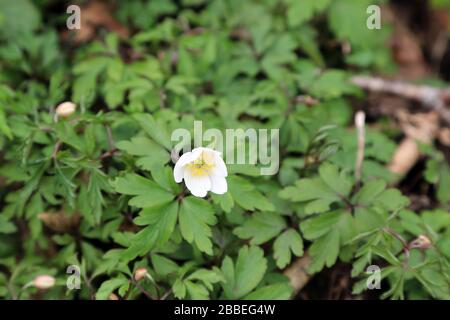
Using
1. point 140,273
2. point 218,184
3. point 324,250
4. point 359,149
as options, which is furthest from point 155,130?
point 359,149

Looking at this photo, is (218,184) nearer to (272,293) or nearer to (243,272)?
(243,272)

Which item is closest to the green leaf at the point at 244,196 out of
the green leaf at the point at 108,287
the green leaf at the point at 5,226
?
the green leaf at the point at 108,287

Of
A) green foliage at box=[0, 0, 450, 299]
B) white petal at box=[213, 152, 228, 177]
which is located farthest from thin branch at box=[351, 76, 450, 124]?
white petal at box=[213, 152, 228, 177]

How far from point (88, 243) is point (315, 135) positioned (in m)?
1.45

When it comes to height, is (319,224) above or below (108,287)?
above

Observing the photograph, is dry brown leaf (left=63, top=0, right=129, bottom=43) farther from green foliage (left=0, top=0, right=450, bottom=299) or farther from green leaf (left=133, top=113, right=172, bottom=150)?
green leaf (left=133, top=113, right=172, bottom=150)

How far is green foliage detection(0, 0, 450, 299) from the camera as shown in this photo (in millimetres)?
2430

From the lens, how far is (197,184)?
7.54 ft

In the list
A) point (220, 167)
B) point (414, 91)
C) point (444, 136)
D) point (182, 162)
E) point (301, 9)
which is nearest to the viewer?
point (182, 162)

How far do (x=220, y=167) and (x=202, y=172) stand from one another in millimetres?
93

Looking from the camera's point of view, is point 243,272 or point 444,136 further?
point 444,136

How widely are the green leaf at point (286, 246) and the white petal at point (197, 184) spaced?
549mm

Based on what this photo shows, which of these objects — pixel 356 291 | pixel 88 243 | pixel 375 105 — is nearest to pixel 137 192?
pixel 88 243
